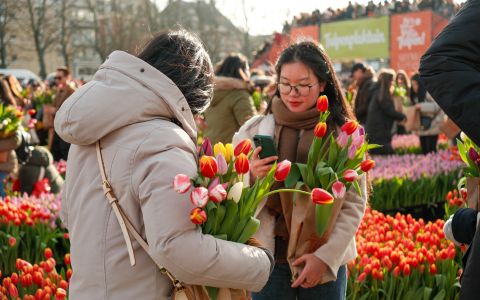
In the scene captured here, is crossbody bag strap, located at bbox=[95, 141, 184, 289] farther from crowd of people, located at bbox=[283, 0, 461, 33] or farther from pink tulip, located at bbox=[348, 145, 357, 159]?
crowd of people, located at bbox=[283, 0, 461, 33]

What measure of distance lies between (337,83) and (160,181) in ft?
4.13

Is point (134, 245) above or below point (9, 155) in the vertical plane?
above

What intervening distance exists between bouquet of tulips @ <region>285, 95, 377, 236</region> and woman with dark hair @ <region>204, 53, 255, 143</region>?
8.79 ft

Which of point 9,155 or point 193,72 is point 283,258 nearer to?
point 193,72

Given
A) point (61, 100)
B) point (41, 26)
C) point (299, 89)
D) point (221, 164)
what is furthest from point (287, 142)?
point (41, 26)

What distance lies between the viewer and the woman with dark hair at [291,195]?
233 centimetres

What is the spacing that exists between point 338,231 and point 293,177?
0.27 metres

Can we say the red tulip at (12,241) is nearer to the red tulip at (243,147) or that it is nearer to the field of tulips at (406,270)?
the field of tulips at (406,270)

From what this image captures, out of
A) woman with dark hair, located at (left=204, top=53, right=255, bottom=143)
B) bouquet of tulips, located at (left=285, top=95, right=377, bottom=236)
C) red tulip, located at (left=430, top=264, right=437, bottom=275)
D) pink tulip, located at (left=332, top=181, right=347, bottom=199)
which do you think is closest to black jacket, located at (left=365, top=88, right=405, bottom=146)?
woman with dark hair, located at (left=204, top=53, right=255, bottom=143)

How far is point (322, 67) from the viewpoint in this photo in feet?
8.14

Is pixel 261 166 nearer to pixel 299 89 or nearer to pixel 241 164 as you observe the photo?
pixel 299 89

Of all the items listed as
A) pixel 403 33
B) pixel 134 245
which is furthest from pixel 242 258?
pixel 403 33

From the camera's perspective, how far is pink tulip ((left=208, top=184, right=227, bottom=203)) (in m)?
1.58

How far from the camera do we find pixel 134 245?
1.55m
